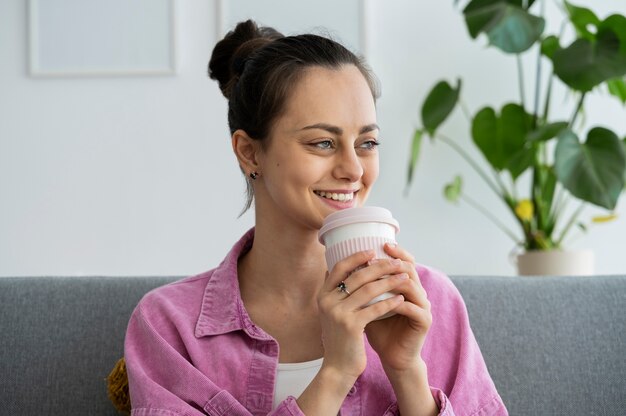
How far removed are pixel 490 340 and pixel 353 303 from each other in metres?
0.63

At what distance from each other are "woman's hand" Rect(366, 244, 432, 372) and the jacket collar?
24 cm

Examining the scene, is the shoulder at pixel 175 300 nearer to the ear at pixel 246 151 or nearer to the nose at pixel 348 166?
the ear at pixel 246 151

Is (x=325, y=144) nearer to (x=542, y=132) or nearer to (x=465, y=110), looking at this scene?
(x=542, y=132)

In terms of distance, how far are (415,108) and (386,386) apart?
6.31 feet

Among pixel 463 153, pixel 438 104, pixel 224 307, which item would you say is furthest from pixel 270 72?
pixel 463 153

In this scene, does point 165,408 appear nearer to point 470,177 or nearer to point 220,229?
point 220,229

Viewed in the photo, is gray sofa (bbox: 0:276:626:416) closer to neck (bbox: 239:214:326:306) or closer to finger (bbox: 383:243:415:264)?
neck (bbox: 239:214:326:306)

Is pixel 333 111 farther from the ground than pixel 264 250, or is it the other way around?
pixel 333 111

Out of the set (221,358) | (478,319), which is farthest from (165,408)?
(478,319)

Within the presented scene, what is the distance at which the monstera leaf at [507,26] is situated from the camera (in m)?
2.62

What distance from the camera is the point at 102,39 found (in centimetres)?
316

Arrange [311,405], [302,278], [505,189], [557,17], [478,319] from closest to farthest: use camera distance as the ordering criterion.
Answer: [311,405] < [302,278] < [478,319] < [505,189] < [557,17]

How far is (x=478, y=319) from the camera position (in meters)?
1.68

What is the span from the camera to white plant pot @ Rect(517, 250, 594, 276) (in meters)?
2.77
